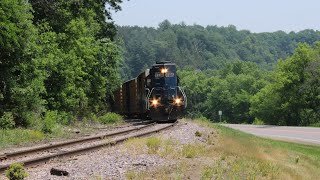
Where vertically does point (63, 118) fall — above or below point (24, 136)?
above

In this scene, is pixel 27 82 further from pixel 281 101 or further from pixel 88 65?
pixel 281 101

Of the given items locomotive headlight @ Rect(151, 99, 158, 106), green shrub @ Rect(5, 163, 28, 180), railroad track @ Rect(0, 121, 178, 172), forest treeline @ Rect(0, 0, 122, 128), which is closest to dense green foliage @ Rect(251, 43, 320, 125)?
forest treeline @ Rect(0, 0, 122, 128)

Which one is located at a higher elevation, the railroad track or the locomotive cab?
Result: the locomotive cab

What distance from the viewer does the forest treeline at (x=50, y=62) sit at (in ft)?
65.5

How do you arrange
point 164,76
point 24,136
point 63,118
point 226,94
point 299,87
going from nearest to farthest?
point 24,136
point 63,118
point 164,76
point 299,87
point 226,94

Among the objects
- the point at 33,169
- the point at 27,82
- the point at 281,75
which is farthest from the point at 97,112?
the point at 281,75

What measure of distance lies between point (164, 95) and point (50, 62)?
8162 millimetres

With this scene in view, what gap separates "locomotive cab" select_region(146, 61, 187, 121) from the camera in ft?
94.4

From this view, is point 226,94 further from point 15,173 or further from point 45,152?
point 15,173

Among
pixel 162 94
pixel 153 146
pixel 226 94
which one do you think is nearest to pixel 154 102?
pixel 162 94

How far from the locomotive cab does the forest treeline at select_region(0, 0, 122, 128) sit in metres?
4.57

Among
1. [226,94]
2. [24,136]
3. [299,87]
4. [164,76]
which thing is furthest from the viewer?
[226,94]

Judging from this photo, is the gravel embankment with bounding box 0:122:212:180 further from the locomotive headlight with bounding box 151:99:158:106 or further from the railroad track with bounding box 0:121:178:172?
the locomotive headlight with bounding box 151:99:158:106

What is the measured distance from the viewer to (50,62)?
938 inches
